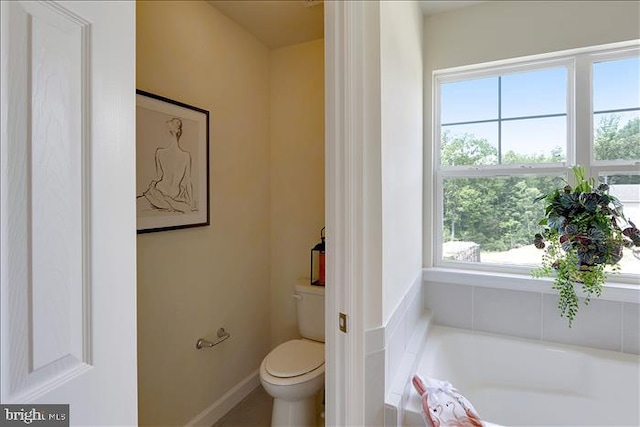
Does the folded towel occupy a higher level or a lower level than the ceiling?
lower

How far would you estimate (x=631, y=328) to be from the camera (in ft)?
5.89

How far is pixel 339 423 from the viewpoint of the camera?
1.19 meters

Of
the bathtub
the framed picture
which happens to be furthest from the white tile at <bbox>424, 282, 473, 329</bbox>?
the framed picture

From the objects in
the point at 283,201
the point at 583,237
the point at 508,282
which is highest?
the point at 283,201

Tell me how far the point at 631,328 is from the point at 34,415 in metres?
2.51

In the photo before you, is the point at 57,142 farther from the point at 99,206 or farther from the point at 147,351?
the point at 147,351

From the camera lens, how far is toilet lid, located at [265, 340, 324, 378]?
1793 millimetres

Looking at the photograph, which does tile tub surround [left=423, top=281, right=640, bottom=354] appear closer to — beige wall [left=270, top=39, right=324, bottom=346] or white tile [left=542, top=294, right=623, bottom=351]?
white tile [left=542, top=294, right=623, bottom=351]

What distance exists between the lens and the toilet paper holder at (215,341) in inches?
77.0

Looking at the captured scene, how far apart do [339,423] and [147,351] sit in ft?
3.47

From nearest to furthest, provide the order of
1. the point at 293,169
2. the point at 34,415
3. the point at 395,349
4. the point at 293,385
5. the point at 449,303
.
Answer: the point at 34,415
the point at 395,349
the point at 293,385
the point at 449,303
the point at 293,169

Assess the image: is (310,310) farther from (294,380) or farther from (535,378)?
(535,378)

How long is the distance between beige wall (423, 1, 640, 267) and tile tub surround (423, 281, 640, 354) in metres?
A: 0.28

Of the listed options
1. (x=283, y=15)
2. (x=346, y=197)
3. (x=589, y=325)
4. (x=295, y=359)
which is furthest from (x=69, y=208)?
(x=589, y=325)
